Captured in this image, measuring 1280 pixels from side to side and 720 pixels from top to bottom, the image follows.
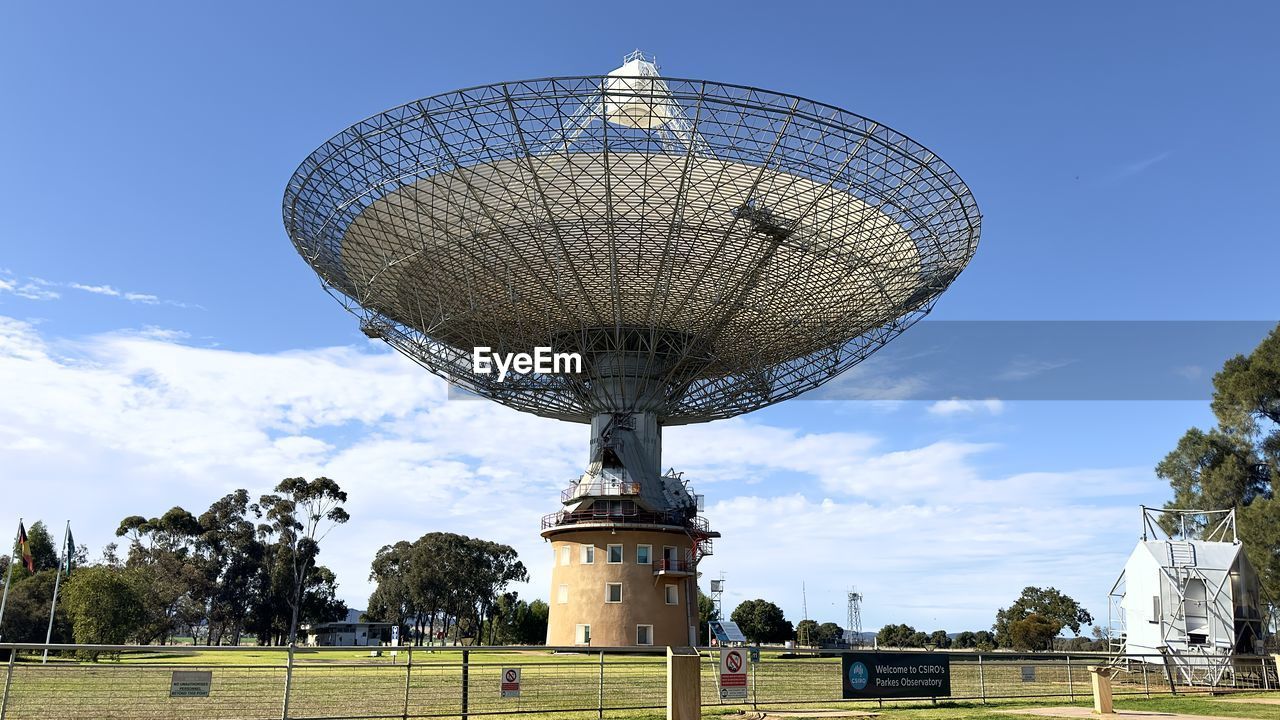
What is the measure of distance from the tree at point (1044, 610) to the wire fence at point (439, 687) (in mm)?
91355

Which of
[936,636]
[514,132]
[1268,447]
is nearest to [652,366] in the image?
[514,132]

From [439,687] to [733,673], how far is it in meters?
10.2

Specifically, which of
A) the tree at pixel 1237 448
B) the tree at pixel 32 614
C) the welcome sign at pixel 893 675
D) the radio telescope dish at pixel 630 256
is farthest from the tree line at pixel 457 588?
the welcome sign at pixel 893 675

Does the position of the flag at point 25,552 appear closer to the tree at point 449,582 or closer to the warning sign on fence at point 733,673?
the warning sign on fence at point 733,673

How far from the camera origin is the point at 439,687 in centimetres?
2675

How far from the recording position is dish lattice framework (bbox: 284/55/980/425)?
32656 mm

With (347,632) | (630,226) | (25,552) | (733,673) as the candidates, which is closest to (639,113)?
(630,226)

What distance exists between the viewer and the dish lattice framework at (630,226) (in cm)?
3266

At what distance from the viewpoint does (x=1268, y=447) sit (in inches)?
2223

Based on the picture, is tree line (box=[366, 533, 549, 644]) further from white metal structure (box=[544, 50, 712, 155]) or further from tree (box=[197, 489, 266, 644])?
white metal structure (box=[544, 50, 712, 155])

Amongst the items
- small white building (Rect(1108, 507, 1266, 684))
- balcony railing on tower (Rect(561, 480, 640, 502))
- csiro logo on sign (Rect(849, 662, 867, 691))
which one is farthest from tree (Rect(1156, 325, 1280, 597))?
csiro logo on sign (Rect(849, 662, 867, 691))

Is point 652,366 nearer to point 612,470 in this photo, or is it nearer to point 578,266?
point 612,470

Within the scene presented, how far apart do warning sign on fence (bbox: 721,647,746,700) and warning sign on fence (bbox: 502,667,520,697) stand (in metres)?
4.42

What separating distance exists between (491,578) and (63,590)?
47.1 metres
